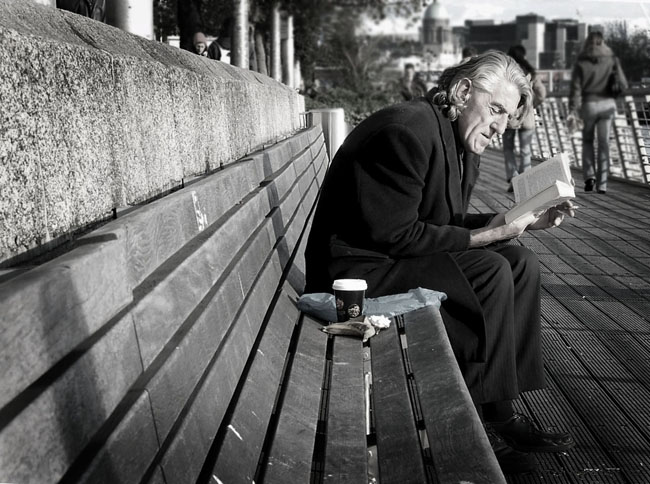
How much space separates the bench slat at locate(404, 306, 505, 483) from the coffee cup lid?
20cm

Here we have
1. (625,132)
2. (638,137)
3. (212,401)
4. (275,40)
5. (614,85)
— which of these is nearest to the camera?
(212,401)

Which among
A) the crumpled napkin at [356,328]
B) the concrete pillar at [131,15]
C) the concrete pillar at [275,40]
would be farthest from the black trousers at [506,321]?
the concrete pillar at [275,40]

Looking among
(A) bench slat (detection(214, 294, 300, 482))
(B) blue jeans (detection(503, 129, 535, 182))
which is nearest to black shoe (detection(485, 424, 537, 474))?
(A) bench slat (detection(214, 294, 300, 482))

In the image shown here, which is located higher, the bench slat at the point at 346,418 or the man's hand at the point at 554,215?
the man's hand at the point at 554,215

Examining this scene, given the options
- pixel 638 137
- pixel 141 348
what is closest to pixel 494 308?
pixel 141 348

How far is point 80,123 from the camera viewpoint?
233cm

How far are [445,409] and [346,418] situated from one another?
255 mm

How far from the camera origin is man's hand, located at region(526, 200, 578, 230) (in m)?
3.95

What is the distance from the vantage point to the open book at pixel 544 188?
3.64 m

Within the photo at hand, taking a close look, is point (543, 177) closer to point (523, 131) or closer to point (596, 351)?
point (596, 351)

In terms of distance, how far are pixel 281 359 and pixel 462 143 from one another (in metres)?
1.49

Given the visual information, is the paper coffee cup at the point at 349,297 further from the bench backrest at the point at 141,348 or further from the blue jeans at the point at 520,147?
the blue jeans at the point at 520,147

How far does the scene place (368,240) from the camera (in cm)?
379

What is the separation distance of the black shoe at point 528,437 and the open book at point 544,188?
2.53 ft
